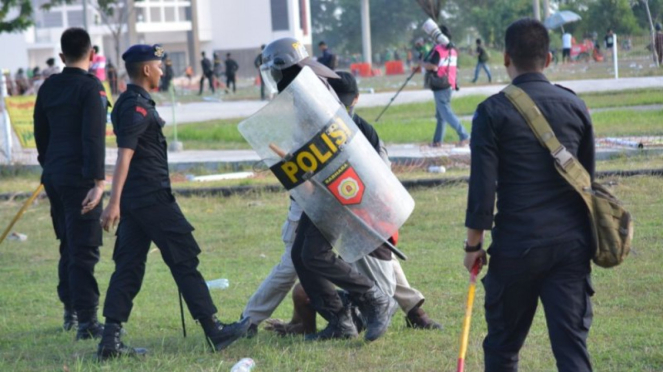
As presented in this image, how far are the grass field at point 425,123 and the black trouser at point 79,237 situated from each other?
31.8 ft

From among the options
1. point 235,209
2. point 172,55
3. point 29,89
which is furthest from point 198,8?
point 235,209

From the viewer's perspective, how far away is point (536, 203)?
13.9 feet

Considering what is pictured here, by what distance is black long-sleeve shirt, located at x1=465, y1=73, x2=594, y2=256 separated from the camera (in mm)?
4207

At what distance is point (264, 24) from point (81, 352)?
69074 millimetres

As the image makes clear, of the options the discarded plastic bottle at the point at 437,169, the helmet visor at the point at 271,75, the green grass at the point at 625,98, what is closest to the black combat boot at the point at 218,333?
the helmet visor at the point at 271,75

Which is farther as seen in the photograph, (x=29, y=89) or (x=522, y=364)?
(x=29, y=89)

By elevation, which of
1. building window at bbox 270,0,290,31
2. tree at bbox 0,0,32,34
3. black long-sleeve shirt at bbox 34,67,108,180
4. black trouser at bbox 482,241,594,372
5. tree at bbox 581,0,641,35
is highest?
building window at bbox 270,0,290,31

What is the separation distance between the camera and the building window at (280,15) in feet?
240

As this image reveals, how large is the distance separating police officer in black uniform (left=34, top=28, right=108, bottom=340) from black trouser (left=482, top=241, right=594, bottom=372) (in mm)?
3052

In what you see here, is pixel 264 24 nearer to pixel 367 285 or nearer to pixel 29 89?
pixel 29 89

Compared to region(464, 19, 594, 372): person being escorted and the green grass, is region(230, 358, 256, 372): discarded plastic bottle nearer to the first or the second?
region(464, 19, 594, 372): person being escorted

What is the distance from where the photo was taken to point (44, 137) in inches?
270

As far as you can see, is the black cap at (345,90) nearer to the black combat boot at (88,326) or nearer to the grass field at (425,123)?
the black combat boot at (88,326)

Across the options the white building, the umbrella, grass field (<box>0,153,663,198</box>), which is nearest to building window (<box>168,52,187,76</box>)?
the white building
